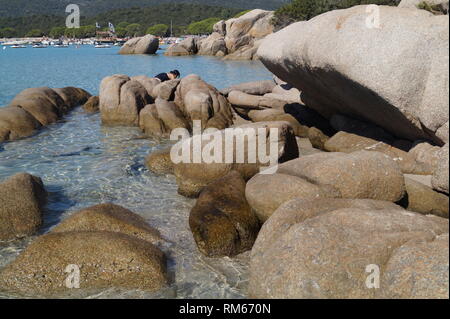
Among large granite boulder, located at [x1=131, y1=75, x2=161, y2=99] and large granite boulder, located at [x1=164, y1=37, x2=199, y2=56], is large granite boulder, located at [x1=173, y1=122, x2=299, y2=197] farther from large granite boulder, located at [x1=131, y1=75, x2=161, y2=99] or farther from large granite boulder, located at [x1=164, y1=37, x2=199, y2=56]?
large granite boulder, located at [x1=164, y1=37, x2=199, y2=56]

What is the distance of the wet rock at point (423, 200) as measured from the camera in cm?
800

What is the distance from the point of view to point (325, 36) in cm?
1059

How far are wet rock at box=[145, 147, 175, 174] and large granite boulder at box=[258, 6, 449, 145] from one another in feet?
14.4

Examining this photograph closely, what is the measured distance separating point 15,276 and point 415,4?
37.6 ft

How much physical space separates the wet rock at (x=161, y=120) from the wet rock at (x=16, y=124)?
414cm

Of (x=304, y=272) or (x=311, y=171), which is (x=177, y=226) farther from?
(x=304, y=272)

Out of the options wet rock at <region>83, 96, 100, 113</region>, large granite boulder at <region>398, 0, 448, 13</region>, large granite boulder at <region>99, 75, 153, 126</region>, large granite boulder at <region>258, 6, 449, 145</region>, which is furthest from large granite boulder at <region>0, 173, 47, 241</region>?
wet rock at <region>83, 96, 100, 113</region>

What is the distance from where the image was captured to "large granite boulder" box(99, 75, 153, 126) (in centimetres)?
1836

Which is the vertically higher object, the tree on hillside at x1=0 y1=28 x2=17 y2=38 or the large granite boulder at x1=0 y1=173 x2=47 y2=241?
the tree on hillside at x1=0 y1=28 x2=17 y2=38

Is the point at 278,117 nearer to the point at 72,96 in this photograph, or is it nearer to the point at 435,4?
the point at 435,4

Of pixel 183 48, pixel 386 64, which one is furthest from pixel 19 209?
pixel 183 48

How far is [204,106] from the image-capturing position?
55.7 feet

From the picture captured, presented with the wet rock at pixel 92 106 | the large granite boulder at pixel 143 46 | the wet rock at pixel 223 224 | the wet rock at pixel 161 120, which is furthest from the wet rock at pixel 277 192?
the large granite boulder at pixel 143 46

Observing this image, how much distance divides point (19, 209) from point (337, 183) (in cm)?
600
